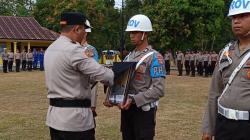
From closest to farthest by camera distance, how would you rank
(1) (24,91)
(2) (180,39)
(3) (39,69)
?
(1) (24,91) < (3) (39,69) < (2) (180,39)

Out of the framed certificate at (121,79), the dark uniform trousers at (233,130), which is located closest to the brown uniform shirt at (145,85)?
the framed certificate at (121,79)

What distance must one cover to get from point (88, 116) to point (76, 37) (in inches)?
28.1

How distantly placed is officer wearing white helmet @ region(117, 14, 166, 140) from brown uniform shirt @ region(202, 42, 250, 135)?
3.30ft

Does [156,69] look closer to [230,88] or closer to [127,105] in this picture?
[127,105]

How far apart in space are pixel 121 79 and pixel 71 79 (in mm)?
790

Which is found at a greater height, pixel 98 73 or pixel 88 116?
pixel 98 73

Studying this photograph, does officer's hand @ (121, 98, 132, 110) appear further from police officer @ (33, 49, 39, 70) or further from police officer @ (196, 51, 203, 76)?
police officer @ (33, 49, 39, 70)

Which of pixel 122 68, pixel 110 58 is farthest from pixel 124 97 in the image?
pixel 110 58

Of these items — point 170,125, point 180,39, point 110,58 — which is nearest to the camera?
point 170,125

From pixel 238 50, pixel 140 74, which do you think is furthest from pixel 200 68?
pixel 238 50

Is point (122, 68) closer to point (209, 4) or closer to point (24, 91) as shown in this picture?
point (24, 91)

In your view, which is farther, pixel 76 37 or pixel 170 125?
pixel 170 125

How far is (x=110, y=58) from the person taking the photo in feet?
160

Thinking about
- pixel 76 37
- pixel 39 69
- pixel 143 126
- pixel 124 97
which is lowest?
pixel 39 69
